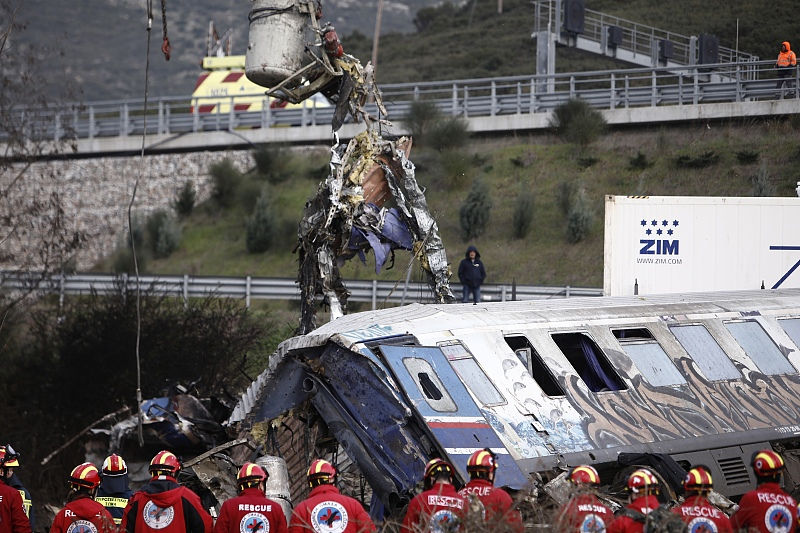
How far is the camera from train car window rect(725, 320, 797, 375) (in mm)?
16000

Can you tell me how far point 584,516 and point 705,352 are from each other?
625 cm

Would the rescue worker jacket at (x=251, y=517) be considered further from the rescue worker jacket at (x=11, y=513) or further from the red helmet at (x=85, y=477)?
the rescue worker jacket at (x=11, y=513)

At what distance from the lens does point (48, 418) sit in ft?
79.8

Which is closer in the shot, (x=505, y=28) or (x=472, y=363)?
(x=472, y=363)

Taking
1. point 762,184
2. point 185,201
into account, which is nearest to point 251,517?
point 762,184

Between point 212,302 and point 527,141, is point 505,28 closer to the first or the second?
point 527,141

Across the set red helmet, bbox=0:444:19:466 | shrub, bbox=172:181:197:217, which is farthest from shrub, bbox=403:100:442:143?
red helmet, bbox=0:444:19:466

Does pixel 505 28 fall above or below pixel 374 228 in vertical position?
above

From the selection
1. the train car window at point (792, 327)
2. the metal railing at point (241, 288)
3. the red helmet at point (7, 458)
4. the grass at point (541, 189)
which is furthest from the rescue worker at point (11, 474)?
the grass at point (541, 189)

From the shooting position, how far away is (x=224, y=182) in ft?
149

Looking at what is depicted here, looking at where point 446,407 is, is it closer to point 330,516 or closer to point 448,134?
point 330,516

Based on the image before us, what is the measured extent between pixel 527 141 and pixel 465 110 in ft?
9.55

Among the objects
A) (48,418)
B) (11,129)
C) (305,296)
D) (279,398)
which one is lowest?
(48,418)

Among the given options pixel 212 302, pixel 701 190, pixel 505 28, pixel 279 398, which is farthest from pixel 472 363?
pixel 505 28
